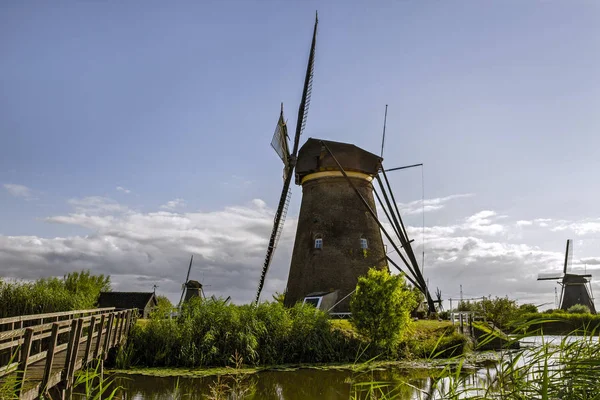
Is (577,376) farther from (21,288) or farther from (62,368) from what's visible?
(21,288)

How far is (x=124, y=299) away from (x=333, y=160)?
14.7m

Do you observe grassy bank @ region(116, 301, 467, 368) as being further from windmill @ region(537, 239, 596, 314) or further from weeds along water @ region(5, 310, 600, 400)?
windmill @ region(537, 239, 596, 314)

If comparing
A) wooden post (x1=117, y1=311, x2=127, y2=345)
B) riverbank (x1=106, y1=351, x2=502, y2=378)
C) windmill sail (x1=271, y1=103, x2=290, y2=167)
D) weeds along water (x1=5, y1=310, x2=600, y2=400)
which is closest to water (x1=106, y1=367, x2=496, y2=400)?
weeds along water (x1=5, y1=310, x2=600, y2=400)

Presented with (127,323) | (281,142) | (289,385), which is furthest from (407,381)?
(281,142)

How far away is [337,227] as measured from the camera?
17891 millimetres

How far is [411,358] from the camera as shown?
14250mm

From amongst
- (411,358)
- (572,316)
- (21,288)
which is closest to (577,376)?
(411,358)

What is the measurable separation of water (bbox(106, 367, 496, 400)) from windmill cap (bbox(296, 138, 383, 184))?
8425 millimetres

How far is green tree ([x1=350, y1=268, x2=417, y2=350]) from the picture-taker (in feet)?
46.1

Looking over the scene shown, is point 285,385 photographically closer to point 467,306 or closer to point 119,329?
point 119,329

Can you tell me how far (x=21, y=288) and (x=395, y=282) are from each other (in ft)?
38.6

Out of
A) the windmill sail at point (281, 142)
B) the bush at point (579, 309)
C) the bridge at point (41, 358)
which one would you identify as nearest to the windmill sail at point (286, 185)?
the windmill sail at point (281, 142)

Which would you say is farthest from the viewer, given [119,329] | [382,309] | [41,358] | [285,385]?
[382,309]

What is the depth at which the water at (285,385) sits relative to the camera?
894 cm
